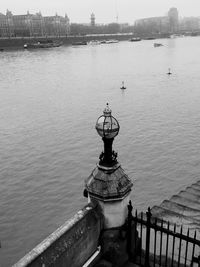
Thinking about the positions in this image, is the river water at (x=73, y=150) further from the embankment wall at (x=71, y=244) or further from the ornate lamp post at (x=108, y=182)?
the ornate lamp post at (x=108, y=182)

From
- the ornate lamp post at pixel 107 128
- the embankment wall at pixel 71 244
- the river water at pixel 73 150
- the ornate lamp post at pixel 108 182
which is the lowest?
the river water at pixel 73 150

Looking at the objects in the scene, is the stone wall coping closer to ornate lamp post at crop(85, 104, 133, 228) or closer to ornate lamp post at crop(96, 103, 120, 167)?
ornate lamp post at crop(85, 104, 133, 228)

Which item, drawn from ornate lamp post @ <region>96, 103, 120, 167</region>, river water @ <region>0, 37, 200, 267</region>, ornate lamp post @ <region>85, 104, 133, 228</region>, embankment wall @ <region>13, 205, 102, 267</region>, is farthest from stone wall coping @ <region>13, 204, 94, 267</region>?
river water @ <region>0, 37, 200, 267</region>

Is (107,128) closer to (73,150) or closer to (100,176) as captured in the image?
(100,176)

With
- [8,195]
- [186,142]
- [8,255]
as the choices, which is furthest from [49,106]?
[8,255]

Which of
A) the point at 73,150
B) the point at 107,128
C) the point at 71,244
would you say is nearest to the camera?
the point at 71,244

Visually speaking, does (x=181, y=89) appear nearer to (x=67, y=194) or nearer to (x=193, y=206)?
(x=67, y=194)

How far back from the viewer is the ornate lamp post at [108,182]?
19.3 ft

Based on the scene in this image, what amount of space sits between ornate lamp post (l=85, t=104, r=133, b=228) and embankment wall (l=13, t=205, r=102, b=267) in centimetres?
25

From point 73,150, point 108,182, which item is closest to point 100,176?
point 108,182

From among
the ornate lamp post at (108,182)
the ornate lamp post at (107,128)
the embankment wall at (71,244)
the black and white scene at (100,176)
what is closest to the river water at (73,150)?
the black and white scene at (100,176)

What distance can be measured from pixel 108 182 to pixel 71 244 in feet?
4.16

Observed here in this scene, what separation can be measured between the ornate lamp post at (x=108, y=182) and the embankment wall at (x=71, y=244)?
0.83 ft

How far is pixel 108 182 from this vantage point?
5922mm
